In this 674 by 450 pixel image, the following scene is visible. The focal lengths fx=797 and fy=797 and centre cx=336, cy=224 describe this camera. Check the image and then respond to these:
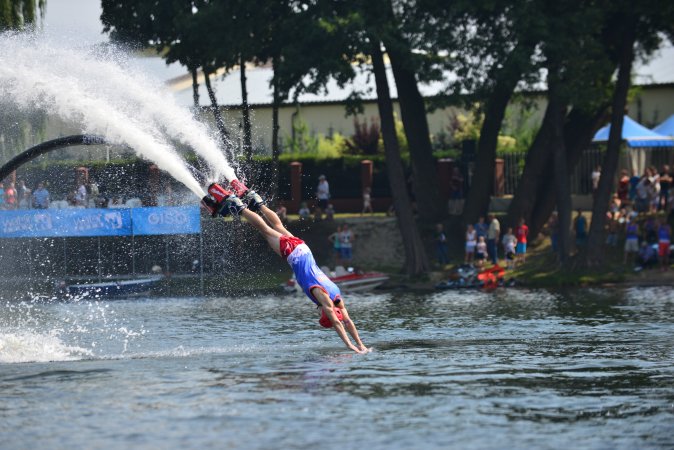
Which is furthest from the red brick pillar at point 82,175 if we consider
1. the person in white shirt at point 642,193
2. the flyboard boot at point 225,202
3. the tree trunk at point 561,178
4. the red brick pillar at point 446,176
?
the person in white shirt at point 642,193

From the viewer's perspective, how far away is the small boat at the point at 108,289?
2649 centimetres

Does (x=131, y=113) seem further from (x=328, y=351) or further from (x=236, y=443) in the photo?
(x=236, y=443)

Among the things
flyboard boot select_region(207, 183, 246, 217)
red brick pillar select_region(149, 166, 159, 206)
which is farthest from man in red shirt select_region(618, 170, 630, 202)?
flyboard boot select_region(207, 183, 246, 217)

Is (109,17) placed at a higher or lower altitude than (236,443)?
higher

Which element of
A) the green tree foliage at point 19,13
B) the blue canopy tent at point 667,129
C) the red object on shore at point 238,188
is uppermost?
the green tree foliage at point 19,13

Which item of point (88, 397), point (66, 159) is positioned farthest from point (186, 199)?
point (88, 397)

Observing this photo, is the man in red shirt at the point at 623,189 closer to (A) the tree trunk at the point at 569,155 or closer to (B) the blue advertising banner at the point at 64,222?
(A) the tree trunk at the point at 569,155

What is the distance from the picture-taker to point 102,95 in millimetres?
15266

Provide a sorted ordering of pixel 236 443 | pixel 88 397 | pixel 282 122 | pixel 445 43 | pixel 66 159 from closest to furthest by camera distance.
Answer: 1. pixel 236 443
2. pixel 88 397
3. pixel 445 43
4. pixel 66 159
5. pixel 282 122

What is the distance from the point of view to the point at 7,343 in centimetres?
1573

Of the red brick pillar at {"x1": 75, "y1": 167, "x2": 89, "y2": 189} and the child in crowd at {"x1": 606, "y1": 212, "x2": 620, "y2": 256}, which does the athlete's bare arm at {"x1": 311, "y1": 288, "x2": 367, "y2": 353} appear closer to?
the red brick pillar at {"x1": 75, "y1": 167, "x2": 89, "y2": 189}

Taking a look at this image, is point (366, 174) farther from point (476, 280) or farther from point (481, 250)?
point (476, 280)

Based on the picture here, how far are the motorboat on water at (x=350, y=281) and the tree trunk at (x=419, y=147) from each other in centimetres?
700

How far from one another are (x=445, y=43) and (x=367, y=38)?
9.14 feet
